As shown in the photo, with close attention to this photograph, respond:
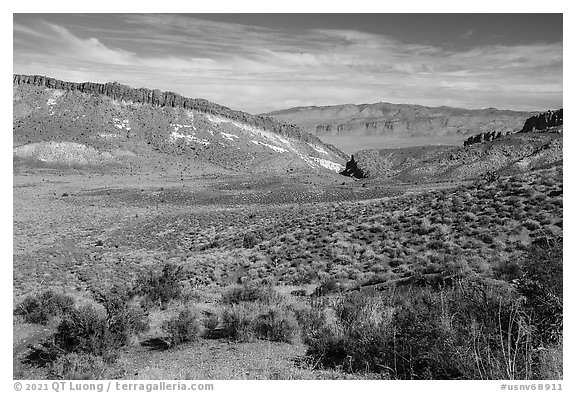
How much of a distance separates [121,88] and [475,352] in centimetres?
11070

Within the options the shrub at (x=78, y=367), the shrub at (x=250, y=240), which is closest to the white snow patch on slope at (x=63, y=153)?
the shrub at (x=250, y=240)

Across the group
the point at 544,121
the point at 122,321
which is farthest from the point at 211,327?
the point at 544,121

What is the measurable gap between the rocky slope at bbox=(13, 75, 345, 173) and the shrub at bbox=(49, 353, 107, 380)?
269 ft

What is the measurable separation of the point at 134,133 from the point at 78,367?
97.0m

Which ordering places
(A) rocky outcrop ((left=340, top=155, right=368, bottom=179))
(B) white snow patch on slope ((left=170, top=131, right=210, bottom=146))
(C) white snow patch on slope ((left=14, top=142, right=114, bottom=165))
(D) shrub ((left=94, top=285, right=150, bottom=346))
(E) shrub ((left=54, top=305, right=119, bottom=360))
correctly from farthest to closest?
(B) white snow patch on slope ((left=170, top=131, right=210, bottom=146)) < (C) white snow patch on slope ((left=14, top=142, right=114, bottom=165)) < (A) rocky outcrop ((left=340, top=155, right=368, bottom=179)) < (D) shrub ((left=94, top=285, right=150, bottom=346)) < (E) shrub ((left=54, top=305, right=119, bottom=360))

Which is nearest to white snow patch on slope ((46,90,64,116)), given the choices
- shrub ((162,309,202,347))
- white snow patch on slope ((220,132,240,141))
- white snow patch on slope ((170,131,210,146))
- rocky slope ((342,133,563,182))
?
white snow patch on slope ((170,131,210,146))

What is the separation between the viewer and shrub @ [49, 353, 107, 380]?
21.5 ft

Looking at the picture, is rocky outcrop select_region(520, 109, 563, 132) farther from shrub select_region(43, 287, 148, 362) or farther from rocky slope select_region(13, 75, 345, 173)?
shrub select_region(43, 287, 148, 362)

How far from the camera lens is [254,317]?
971 cm

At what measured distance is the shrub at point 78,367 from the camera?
21.5ft

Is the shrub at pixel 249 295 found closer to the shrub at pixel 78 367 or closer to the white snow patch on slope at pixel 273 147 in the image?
the shrub at pixel 78 367

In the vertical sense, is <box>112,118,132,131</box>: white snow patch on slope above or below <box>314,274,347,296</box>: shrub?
→ above

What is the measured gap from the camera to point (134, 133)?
98188 millimetres

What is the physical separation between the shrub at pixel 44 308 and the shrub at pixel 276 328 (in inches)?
181
